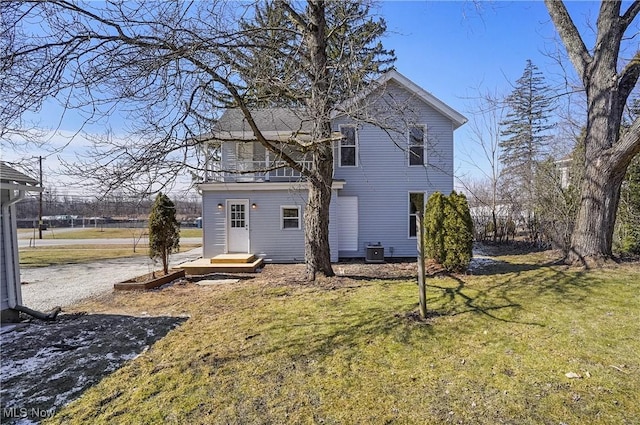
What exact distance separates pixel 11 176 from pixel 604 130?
11548 millimetres

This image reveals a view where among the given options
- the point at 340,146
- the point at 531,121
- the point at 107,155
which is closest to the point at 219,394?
the point at 107,155

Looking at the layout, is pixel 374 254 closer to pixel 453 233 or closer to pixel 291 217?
pixel 291 217

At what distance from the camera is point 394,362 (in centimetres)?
348

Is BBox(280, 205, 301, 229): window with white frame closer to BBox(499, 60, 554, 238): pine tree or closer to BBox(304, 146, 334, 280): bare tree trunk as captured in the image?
BBox(304, 146, 334, 280): bare tree trunk

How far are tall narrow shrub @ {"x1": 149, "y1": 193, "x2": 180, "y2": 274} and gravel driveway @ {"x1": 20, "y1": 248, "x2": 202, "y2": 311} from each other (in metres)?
1.40

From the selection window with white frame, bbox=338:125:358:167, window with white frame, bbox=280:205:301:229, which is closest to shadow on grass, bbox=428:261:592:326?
window with white frame, bbox=280:205:301:229

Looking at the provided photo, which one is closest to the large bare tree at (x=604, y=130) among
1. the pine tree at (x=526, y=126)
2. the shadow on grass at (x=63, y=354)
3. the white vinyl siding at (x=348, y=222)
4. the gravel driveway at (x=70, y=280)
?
the white vinyl siding at (x=348, y=222)

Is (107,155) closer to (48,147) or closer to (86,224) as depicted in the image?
(48,147)

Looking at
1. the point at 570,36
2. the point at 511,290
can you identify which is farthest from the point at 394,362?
the point at 570,36

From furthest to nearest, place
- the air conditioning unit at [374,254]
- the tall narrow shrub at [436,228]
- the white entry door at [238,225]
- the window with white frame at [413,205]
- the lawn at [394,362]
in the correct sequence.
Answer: the window with white frame at [413,205] < the white entry door at [238,225] < the air conditioning unit at [374,254] < the tall narrow shrub at [436,228] < the lawn at [394,362]

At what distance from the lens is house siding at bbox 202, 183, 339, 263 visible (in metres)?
11.5

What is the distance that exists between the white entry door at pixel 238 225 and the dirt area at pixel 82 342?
378cm

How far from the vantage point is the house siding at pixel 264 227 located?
11.5 meters

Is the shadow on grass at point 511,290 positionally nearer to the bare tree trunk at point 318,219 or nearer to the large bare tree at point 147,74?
the bare tree trunk at point 318,219
